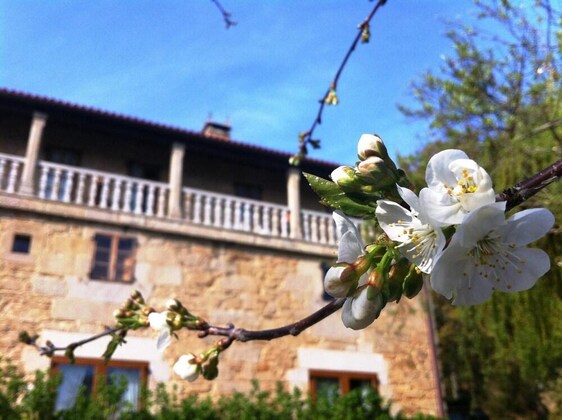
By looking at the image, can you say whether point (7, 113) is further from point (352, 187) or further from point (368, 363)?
point (352, 187)

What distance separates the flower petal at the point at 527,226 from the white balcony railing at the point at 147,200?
853 cm

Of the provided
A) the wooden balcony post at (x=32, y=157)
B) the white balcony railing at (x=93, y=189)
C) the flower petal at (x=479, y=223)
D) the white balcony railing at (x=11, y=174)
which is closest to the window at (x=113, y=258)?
the white balcony railing at (x=93, y=189)

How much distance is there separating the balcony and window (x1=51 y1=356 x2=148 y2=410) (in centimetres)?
217

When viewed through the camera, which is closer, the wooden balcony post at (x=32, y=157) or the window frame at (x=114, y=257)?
the window frame at (x=114, y=257)

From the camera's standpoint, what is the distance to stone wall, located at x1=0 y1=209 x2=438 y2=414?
797cm

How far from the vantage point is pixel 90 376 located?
24.8ft

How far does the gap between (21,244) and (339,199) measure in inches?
323

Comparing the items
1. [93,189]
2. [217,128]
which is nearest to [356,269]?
[93,189]

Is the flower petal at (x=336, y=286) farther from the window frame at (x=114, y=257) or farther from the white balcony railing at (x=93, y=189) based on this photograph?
the white balcony railing at (x=93, y=189)

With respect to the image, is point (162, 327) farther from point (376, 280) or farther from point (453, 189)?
point (453, 189)

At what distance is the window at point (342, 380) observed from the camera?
896cm

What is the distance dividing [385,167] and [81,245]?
8225 millimetres

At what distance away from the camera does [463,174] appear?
34.7 inches

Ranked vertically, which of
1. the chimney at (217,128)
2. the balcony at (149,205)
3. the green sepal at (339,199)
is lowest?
the green sepal at (339,199)
